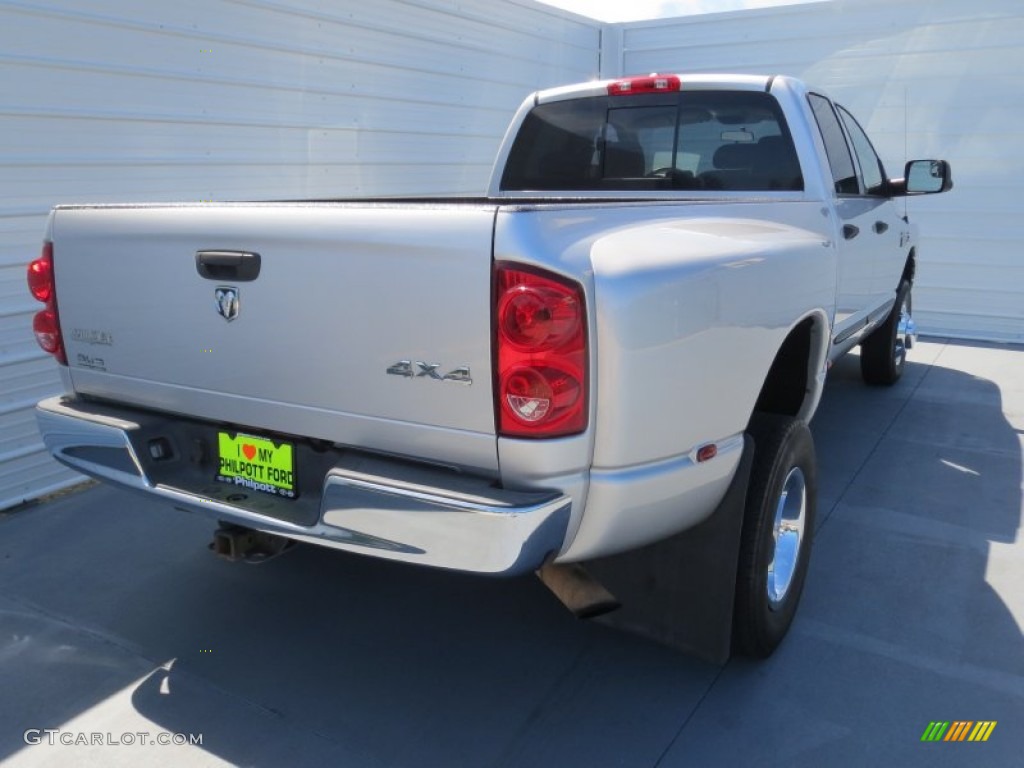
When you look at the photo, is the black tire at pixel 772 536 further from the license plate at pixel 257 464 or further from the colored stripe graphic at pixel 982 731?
the license plate at pixel 257 464

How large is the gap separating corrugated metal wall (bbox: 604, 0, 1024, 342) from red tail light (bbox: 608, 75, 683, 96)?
225 inches

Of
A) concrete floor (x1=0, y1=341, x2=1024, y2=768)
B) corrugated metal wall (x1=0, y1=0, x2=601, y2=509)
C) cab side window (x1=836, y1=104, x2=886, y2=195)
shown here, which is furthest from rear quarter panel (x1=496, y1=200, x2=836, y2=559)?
corrugated metal wall (x1=0, y1=0, x2=601, y2=509)

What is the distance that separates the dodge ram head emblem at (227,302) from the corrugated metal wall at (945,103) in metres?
8.15

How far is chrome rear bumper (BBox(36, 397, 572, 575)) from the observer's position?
1998mm

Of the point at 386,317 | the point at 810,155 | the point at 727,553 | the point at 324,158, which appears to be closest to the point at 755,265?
the point at 727,553

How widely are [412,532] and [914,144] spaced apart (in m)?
8.37

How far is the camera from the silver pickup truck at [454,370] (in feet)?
6.61

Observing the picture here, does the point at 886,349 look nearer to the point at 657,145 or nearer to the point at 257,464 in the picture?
the point at 657,145

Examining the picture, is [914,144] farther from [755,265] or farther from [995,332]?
[755,265]

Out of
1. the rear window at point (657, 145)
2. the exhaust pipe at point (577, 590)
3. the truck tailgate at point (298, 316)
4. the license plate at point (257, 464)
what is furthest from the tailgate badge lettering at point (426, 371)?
the rear window at point (657, 145)

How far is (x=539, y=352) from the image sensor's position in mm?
1987

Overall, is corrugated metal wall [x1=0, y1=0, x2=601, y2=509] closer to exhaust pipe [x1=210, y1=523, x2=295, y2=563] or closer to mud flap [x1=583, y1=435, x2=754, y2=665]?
exhaust pipe [x1=210, y1=523, x2=295, y2=563]

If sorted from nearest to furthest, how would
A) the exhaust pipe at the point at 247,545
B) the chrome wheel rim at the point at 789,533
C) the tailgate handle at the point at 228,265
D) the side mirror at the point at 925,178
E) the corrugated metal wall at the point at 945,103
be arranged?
the tailgate handle at the point at 228,265, the exhaust pipe at the point at 247,545, the chrome wheel rim at the point at 789,533, the side mirror at the point at 925,178, the corrugated metal wall at the point at 945,103

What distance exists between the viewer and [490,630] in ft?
10.3
